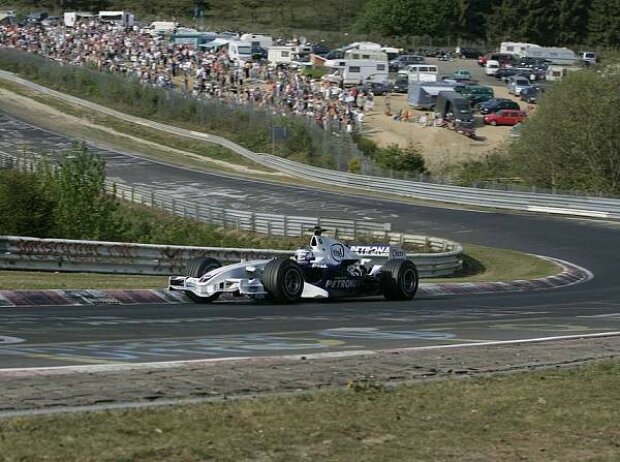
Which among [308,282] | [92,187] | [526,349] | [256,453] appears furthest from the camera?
[92,187]

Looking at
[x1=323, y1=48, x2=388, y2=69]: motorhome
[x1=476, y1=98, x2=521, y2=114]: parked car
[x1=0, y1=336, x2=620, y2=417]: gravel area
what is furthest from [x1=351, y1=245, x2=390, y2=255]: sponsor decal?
[x1=323, y1=48, x2=388, y2=69]: motorhome

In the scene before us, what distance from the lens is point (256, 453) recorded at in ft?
22.0

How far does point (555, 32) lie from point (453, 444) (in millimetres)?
129163

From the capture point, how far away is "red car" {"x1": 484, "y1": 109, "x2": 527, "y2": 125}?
71000 mm

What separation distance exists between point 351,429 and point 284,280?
36.1 ft

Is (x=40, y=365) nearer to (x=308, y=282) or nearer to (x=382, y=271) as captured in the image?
(x=308, y=282)

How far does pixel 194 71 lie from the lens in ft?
253

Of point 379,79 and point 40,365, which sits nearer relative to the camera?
point 40,365

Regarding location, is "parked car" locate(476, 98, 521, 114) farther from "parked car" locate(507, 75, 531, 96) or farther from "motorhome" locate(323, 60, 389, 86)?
"motorhome" locate(323, 60, 389, 86)

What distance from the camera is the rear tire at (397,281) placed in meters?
21.2

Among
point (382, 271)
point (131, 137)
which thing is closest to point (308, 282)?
point (382, 271)

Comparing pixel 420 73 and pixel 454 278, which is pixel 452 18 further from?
pixel 454 278

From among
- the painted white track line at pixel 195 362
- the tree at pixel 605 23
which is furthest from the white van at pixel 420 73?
the painted white track line at pixel 195 362

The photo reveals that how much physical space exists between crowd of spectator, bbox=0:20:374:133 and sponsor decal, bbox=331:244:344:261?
38.0m
